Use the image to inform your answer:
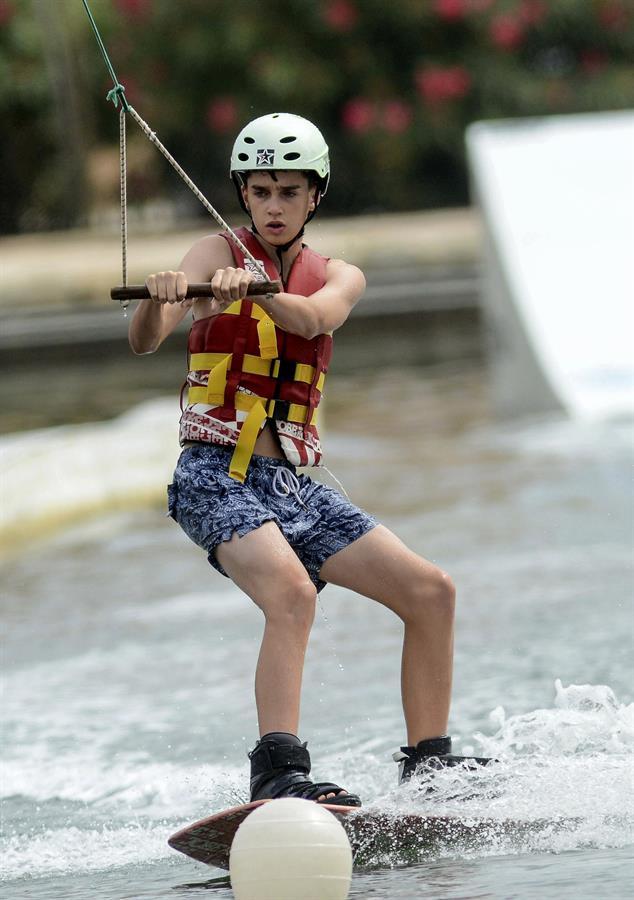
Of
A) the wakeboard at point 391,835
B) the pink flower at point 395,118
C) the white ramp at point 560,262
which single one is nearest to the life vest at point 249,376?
the wakeboard at point 391,835

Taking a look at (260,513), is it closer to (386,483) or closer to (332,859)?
(332,859)

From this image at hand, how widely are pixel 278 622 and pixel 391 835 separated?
0.57 meters

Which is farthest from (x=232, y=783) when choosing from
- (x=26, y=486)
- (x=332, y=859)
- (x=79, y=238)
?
(x=79, y=238)

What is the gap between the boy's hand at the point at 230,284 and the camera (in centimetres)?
399

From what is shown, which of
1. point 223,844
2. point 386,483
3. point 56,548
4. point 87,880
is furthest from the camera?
point 386,483

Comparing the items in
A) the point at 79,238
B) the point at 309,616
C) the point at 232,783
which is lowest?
the point at 232,783

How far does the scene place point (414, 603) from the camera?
4.41 metres

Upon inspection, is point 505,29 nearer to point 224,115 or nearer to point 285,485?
point 224,115

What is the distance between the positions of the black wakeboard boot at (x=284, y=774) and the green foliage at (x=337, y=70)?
1698 centimetres

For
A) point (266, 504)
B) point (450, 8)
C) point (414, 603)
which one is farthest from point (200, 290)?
point (450, 8)

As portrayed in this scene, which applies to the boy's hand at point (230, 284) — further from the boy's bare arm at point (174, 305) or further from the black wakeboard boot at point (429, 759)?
the black wakeboard boot at point (429, 759)

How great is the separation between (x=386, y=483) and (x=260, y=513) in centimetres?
598

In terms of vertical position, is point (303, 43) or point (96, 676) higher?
point (303, 43)

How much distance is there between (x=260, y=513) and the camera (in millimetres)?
4309
